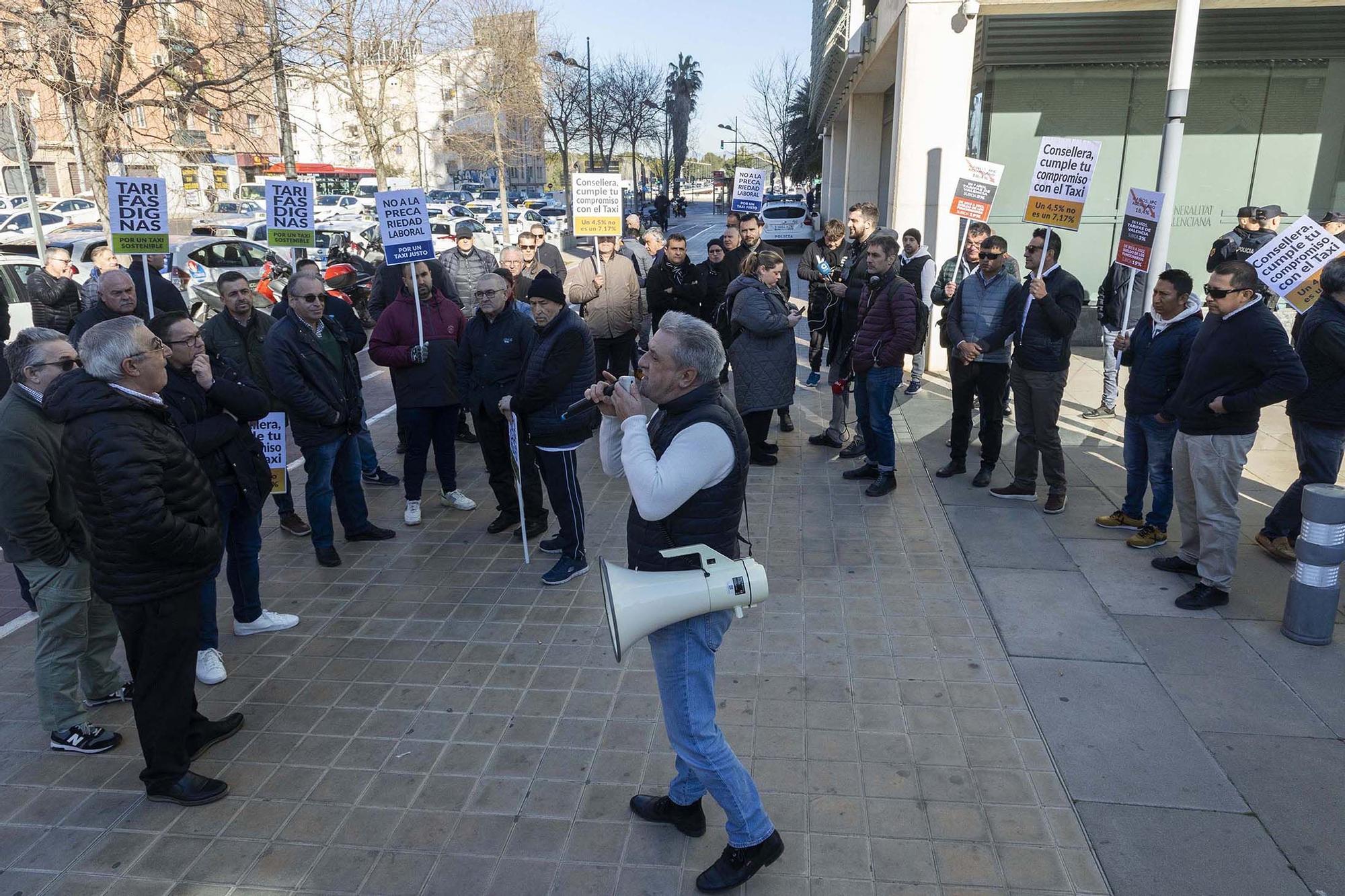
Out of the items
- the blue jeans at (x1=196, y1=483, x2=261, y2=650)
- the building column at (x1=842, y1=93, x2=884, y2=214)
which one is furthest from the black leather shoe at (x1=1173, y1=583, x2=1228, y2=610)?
the building column at (x1=842, y1=93, x2=884, y2=214)

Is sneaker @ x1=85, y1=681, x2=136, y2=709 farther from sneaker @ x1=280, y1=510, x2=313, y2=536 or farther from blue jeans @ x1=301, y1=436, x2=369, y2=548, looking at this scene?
sneaker @ x1=280, y1=510, x2=313, y2=536

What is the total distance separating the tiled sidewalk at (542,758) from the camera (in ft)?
11.4

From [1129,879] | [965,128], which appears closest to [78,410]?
[1129,879]

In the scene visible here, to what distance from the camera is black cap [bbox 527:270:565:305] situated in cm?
581

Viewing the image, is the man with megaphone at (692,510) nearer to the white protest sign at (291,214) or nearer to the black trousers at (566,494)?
the black trousers at (566,494)

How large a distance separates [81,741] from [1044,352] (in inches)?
262

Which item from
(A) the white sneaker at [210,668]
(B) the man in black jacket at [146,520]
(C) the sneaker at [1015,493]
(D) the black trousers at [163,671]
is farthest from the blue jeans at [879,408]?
(D) the black trousers at [163,671]

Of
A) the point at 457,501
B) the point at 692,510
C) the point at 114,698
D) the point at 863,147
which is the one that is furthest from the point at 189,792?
the point at 863,147

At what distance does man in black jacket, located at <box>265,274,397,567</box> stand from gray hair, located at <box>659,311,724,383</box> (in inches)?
149

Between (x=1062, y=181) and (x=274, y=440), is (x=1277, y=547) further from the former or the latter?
(x=274, y=440)

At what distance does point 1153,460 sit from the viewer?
6.34 m

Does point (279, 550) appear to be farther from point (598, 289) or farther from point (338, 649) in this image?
point (598, 289)

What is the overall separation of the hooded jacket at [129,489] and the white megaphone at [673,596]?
191 cm

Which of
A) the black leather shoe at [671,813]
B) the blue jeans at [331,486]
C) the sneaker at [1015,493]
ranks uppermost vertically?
the blue jeans at [331,486]
